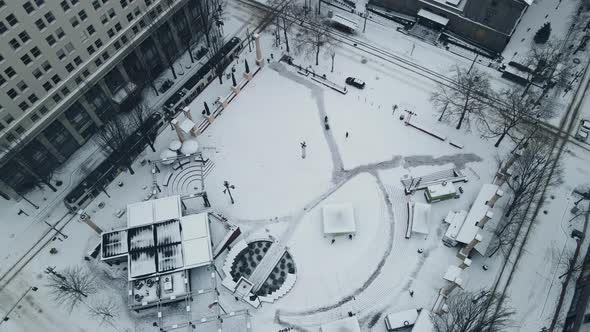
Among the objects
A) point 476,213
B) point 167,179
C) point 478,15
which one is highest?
point 478,15

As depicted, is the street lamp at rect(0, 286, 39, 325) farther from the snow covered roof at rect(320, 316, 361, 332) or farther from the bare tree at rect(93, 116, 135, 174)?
the snow covered roof at rect(320, 316, 361, 332)

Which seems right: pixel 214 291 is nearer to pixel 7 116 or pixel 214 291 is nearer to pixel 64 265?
pixel 64 265

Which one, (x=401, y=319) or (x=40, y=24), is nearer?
(x=40, y=24)

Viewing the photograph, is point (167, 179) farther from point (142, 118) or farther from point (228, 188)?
point (142, 118)

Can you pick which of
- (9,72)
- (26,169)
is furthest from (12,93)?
(26,169)

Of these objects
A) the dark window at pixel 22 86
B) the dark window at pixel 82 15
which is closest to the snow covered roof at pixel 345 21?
the dark window at pixel 82 15

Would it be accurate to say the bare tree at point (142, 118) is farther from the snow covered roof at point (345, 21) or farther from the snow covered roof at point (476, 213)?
the snow covered roof at point (476, 213)

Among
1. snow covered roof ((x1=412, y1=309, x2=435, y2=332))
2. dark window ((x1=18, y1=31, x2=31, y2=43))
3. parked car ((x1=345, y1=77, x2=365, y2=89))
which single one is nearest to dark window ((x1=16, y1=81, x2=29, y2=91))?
dark window ((x1=18, y1=31, x2=31, y2=43))
